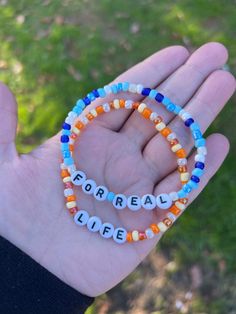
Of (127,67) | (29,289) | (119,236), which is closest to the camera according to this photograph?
(29,289)

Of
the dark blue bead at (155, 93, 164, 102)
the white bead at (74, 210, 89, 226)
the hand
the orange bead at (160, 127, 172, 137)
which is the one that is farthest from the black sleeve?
the dark blue bead at (155, 93, 164, 102)

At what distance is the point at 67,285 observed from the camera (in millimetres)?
1975

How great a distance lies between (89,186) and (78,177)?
0.06m

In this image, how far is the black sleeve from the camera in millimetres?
1886

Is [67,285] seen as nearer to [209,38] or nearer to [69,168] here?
[69,168]

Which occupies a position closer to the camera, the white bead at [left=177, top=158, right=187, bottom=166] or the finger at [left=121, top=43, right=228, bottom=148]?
the white bead at [left=177, top=158, right=187, bottom=166]

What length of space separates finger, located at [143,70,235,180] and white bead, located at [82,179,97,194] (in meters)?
0.30

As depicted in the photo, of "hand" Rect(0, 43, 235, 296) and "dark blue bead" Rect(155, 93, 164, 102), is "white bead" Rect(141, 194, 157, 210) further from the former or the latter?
"dark blue bead" Rect(155, 93, 164, 102)

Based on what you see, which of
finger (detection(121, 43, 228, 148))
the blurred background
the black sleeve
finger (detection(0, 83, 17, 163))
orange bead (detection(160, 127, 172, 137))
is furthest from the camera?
the blurred background

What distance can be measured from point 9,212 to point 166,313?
1.10 m

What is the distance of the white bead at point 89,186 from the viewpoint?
6.91ft

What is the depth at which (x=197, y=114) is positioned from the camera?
2.28m

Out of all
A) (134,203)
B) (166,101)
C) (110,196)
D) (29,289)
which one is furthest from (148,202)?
(29,289)

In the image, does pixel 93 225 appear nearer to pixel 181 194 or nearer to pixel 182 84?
pixel 181 194
